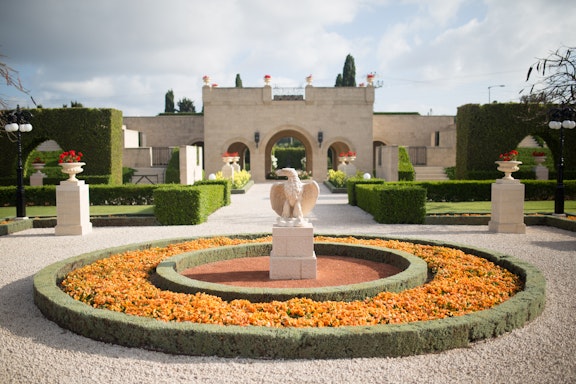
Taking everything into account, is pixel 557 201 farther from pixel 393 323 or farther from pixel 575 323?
pixel 393 323

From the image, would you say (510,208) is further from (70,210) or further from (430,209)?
(70,210)

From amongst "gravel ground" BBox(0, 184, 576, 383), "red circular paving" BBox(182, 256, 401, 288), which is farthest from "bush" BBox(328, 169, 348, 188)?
"gravel ground" BBox(0, 184, 576, 383)

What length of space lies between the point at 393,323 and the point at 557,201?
1075cm

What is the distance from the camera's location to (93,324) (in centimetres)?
505

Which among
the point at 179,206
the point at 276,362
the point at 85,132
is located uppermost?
the point at 85,132

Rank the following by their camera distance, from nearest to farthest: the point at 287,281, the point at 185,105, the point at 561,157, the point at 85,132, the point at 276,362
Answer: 1. the point at 276,362
2. the point at 287,281
3. the point at 561,157
4. the point at 85,132
5. the point at 185,105

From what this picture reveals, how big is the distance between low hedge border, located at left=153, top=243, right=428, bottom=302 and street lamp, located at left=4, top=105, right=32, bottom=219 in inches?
311

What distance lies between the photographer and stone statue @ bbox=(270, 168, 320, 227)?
7289 millimetres

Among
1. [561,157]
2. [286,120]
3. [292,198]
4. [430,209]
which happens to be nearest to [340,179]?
[286,120]

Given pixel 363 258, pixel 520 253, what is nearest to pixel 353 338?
pixel 363 258

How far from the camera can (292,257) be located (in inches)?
285

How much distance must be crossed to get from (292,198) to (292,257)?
0.85 metres

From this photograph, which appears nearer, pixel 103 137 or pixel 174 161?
pixel 103 137

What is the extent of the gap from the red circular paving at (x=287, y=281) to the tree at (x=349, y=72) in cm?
4332
